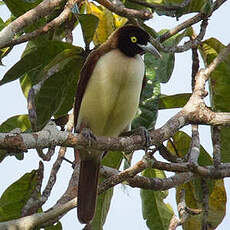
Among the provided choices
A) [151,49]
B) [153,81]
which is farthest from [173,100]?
[151,49]

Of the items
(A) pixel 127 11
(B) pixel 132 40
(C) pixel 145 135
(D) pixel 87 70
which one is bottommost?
(C) pixel 145 135

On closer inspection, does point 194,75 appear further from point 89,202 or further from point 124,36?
point 89,202

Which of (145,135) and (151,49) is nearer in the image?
(145,135)

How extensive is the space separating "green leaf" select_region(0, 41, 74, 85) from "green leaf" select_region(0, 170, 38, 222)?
65 cm

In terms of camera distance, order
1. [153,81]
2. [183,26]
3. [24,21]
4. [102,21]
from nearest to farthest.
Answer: [24,21] < [153,81] < [183,26] < [102,21]

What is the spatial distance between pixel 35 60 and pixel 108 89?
0.55m

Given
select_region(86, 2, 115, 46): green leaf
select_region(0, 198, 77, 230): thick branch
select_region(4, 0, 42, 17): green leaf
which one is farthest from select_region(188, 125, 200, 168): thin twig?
select_region(4, 0, 42, 17): green leaf

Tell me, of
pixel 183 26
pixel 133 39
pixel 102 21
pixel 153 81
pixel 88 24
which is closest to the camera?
pixel 88 24

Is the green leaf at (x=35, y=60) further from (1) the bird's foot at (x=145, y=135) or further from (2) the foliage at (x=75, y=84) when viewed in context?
(1) the bird's foot at (x=145, y=135)

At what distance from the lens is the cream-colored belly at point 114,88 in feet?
13.8

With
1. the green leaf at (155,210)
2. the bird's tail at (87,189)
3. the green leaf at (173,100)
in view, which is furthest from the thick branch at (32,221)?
the green leaf at (173,100)

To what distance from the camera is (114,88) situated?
421 centimetres

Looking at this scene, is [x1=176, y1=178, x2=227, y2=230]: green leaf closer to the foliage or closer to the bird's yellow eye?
the foliage

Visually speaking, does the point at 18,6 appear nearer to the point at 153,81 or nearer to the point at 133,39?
the point at 133,39
